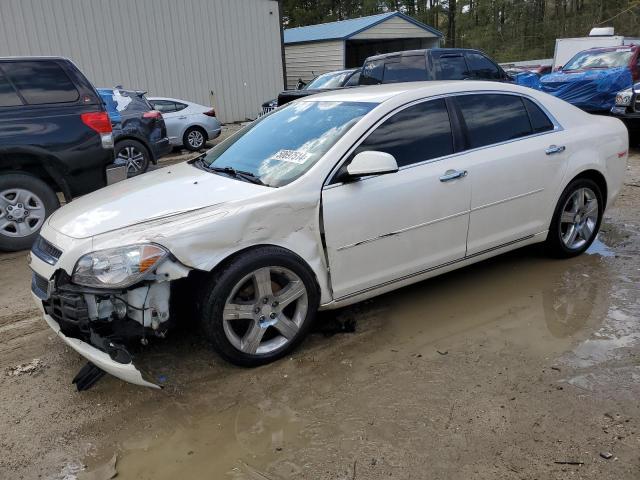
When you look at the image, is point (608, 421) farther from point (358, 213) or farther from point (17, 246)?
point (17, 246)

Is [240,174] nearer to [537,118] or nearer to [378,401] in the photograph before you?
[378,401]

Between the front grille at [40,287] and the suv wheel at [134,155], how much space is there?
667 cm

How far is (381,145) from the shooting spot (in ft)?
12.1

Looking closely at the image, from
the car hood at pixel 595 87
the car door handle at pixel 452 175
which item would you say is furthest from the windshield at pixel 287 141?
the car hood at pixel 595 87

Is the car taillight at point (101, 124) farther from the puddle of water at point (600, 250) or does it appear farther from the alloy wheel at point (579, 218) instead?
the puddle of water at point (600, 250)

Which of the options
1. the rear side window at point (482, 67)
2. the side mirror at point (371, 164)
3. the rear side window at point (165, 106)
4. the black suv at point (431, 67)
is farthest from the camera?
the rear side window at point (165, 106)

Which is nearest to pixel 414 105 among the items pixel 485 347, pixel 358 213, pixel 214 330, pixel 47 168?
pixel 358 213

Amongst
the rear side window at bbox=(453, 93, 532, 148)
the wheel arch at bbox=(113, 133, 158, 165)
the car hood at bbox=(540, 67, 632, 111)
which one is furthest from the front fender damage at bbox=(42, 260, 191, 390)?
the car hood at bbox=(540, 67, 632, 111)

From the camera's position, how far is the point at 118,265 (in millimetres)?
2941

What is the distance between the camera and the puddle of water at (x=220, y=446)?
2.60m

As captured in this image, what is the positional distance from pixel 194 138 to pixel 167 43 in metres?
5.47

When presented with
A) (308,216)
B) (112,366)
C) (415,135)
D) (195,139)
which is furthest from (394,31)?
(112,366)

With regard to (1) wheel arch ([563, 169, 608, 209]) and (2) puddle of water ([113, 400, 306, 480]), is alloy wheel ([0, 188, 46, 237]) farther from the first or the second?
(1) wheel arch ([563, 169, 608, 209])

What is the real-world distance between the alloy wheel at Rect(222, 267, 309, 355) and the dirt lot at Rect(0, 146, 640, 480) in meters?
0.20
